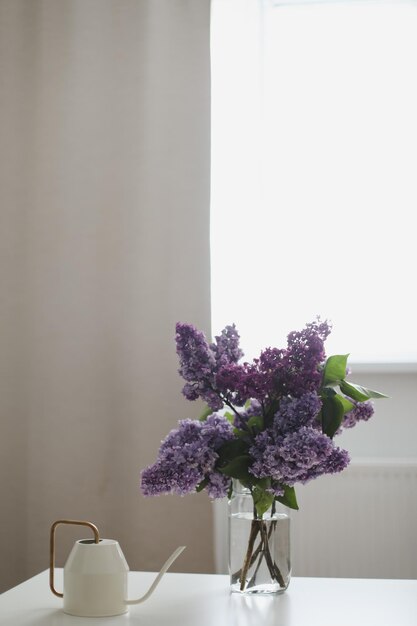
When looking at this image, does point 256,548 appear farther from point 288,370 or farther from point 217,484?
point 288,370

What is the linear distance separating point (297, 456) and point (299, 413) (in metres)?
0.07

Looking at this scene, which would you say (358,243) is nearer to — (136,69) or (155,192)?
(155,192)

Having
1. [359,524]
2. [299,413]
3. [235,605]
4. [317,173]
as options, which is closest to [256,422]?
[299,413]

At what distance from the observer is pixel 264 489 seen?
122cm

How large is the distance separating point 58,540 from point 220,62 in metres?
1.75

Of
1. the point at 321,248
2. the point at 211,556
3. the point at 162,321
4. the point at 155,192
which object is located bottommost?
the point at 211,556

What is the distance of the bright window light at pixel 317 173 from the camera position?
9.02 ft

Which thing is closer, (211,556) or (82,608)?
(82,608)

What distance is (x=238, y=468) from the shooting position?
121 cm

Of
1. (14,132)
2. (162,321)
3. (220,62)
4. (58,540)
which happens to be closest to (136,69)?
(220,62)

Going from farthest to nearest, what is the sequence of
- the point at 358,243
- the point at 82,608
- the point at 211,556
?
the point at 358,243 < the point at 211,556 < the point at 82,608

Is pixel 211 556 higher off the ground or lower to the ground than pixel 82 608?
lower

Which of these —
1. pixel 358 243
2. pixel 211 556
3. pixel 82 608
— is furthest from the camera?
pixel 358 243

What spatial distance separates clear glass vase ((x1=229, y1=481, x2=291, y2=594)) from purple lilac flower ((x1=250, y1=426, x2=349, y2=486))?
94mm
